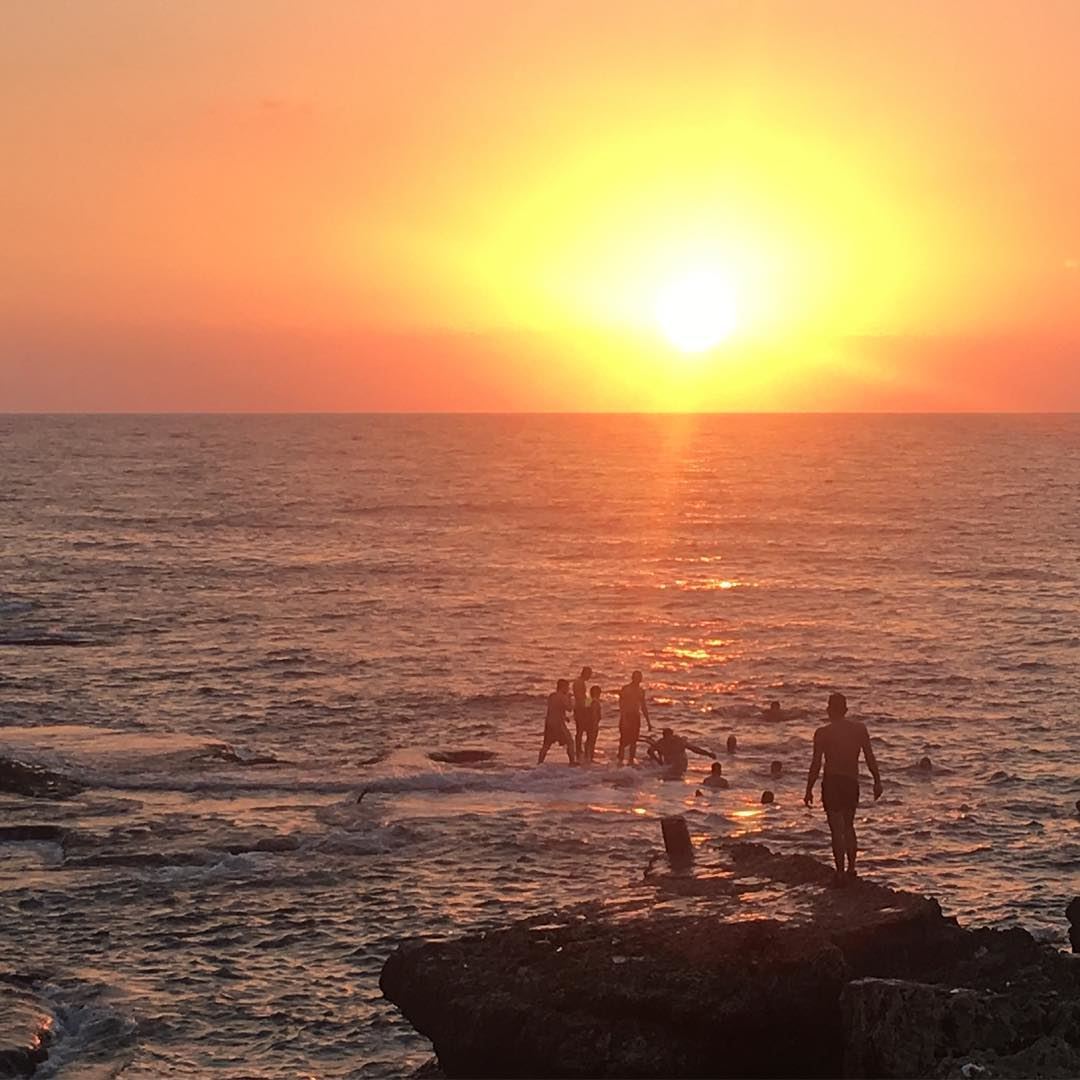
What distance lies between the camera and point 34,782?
27.2 meters

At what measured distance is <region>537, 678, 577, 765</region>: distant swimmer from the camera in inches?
1204

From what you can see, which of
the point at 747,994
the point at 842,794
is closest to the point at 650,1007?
the point at 747,994

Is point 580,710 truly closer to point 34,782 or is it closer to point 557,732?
point 557,732

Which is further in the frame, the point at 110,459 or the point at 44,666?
the point at 110,459

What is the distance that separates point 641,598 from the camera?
210ft

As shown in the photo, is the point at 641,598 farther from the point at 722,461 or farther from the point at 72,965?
the point at 722,461

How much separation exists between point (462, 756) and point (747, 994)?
18239mm

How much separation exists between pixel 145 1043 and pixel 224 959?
2.65 metres

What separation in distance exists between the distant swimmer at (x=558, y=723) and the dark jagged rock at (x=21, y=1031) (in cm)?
1437

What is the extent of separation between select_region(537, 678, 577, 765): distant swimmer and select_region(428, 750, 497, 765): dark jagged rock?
1.19 meters

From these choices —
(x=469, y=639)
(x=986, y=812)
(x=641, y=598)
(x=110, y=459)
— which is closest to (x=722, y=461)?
(x=110, y=459)

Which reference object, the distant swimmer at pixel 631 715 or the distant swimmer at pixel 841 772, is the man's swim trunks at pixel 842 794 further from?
the distant swimmer at pixel 631 715

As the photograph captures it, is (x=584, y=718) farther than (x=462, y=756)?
No

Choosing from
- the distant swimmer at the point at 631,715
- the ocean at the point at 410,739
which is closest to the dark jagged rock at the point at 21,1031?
the ocean at the point at 410,739
